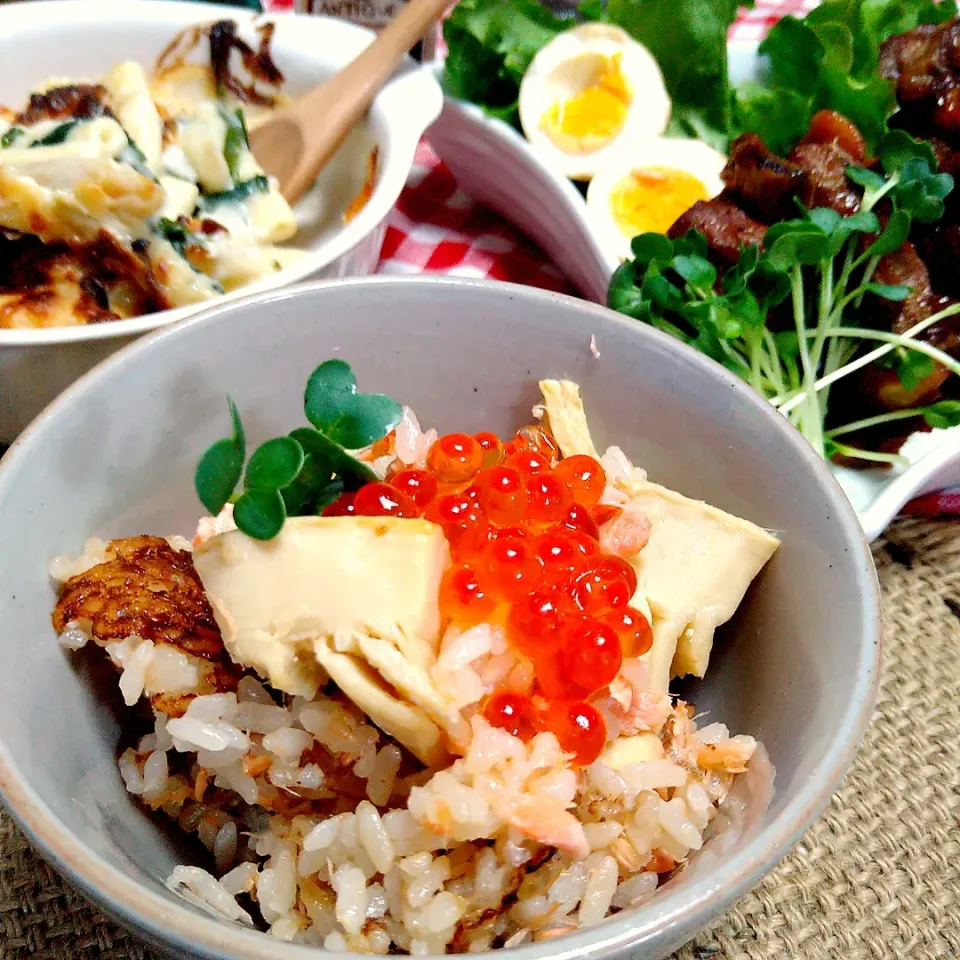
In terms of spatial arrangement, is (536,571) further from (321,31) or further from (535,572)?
(321,31)

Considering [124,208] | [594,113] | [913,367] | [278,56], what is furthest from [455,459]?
[594,113]

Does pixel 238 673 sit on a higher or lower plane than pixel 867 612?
lower

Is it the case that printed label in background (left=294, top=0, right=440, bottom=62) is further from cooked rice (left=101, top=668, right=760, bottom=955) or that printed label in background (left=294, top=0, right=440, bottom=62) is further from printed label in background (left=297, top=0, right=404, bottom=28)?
cooked rice (left=101, top=668, right=760, bottom=955)

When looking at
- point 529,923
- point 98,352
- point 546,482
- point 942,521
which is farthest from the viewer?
point 942,521

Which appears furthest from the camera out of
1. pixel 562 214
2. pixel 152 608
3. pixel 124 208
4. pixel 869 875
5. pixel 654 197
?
pixel 654 197

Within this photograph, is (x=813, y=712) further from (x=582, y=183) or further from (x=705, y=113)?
(x=705, y=113)

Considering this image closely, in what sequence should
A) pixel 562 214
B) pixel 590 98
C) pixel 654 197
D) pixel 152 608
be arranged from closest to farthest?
pixel 152 608 → pixel 562 214 → pixel 654 197 → pixel 590 98

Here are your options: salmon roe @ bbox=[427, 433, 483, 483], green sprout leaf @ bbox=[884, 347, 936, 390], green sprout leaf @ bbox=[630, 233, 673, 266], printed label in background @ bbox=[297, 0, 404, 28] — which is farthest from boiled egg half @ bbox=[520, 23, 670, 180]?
salmon roe @ bbox=[427, 433, 483, 483]

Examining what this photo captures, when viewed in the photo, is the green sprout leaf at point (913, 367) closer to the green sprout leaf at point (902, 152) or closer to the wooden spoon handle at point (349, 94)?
the green sprout leaf at point (902, 152)

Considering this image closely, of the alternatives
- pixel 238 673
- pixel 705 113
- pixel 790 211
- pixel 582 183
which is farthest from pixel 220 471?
pixel 705 113
